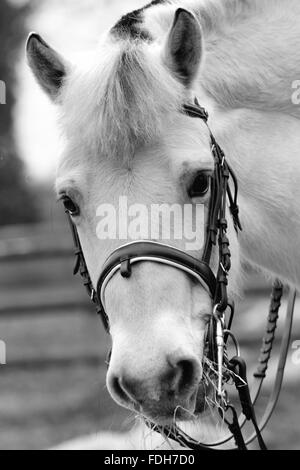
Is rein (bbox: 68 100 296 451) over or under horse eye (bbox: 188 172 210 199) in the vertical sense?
under

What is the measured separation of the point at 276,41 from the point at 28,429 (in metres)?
5.84

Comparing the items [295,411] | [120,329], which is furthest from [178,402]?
[295,411]

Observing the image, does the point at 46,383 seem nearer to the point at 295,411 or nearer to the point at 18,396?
the point at 18,396

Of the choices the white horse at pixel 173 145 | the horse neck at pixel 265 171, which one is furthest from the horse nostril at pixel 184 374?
the horse neck at pixel 265 171

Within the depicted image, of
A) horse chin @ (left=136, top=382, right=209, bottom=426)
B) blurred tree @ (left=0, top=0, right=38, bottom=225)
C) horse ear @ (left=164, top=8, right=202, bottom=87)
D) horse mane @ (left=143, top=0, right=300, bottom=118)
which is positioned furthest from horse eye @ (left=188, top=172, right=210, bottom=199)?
blurred tree @ (left=0, top=0, right=38, bottom=225)

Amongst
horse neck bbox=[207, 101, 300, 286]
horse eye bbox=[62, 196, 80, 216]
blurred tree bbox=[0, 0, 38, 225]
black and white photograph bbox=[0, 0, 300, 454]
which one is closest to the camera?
black and white photograph bbox=[0, 0, 300, 454]

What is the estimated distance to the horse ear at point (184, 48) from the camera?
2.74 metres

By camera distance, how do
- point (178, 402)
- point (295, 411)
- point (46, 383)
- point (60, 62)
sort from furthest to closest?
1. point (46, 383)
2. point (295, 411)
3. point (60, 62)
4. point (178, 402)

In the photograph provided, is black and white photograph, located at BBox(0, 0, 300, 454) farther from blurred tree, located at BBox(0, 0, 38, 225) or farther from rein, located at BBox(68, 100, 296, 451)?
blurred tree, located at BBox(0, 0, 38, 225)

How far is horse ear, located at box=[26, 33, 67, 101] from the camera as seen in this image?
9.57 ft

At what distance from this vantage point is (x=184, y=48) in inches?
110

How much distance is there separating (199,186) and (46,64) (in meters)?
0.85

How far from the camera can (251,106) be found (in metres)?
3.21

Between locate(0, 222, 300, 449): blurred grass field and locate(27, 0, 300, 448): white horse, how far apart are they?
4608 millimetres
